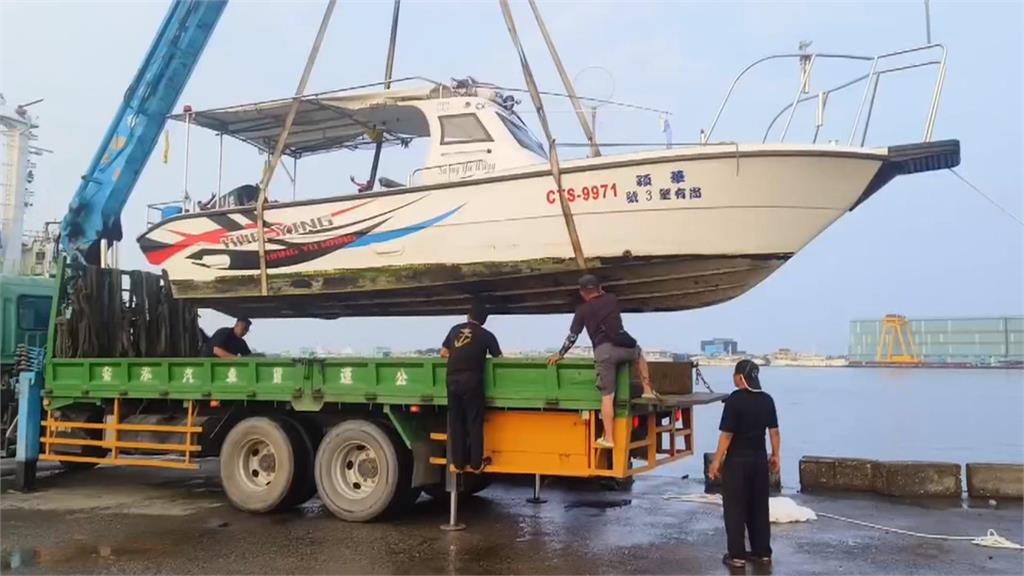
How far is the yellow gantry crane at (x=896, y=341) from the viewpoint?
208 ft

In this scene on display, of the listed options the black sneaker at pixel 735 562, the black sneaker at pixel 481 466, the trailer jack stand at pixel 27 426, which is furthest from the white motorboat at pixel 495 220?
the black sneaker at pixel 735 562

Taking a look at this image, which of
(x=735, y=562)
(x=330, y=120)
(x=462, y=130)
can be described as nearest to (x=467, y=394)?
(x=735, y=562)

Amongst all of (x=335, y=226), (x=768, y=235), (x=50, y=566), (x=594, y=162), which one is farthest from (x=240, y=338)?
(x=768, y=235)

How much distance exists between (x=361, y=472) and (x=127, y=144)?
17.1 ft

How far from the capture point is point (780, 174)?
679cm

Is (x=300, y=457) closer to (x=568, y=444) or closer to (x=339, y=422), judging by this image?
(x=339, y=422)

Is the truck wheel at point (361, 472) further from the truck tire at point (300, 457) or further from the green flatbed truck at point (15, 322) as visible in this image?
the green flatbed truck at point (15, 322)

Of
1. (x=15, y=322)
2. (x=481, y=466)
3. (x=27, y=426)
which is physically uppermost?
(x=15, y=322)

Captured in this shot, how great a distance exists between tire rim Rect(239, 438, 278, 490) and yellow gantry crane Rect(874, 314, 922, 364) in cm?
6356

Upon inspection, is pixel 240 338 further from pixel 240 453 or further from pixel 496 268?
pixel 496 268

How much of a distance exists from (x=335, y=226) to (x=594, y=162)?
264cm

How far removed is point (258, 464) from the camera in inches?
273

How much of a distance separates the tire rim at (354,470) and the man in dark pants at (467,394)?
79cm

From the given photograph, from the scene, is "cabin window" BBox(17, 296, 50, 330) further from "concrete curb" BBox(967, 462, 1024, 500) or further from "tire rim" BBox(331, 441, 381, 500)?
"concrete curb" BBox(967, 462, 1024, 500)
